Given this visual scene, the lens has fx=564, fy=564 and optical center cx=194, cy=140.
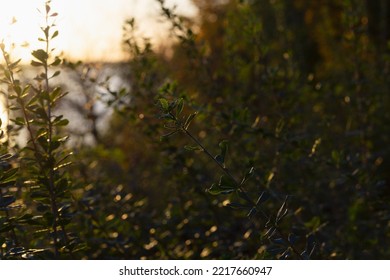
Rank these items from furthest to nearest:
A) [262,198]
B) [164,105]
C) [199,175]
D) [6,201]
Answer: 1. [199,175]
2. [6,201]
3. [262,198]
4. [164,105]

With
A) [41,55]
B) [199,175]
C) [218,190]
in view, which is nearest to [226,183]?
[218,190]

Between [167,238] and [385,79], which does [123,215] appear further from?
[385,79]

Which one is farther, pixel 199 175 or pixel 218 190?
pixel 199 175

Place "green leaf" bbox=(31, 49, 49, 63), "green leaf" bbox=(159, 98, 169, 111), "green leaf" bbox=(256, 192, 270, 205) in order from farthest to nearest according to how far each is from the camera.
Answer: "green leaf" bbox=(31, 49, 49, 63), "green leaf" bbox=(256, 192, 270, 205), "green leaf" bbox=(159, 98, 169, 111)

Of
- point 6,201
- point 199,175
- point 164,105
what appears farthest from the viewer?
point 199,175

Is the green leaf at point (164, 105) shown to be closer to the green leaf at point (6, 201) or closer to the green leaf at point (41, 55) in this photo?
the green leaf at point (41, 55)

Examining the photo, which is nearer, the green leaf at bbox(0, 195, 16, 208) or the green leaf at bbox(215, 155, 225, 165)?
the green leaf at bbox(215, 155, 225, 165)

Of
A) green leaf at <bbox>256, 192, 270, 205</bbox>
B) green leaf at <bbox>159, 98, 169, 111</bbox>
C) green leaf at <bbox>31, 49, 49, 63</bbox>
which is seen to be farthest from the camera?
green leaf at <bbox>31, 49, 49, 63</bbox>

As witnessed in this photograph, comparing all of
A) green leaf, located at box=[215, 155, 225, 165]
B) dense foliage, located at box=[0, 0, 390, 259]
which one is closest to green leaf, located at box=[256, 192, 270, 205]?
dense foliage, located at box=[0, 0, 390, 259]

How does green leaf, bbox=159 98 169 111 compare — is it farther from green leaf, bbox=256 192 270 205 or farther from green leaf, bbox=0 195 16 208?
green leaf, bbox=0 195 16 208

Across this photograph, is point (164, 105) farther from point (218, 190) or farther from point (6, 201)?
point (6, 201)

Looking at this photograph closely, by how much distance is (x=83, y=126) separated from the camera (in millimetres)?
8500

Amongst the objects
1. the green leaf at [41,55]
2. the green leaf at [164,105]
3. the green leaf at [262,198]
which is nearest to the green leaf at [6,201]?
the green leaf at [41,55]
